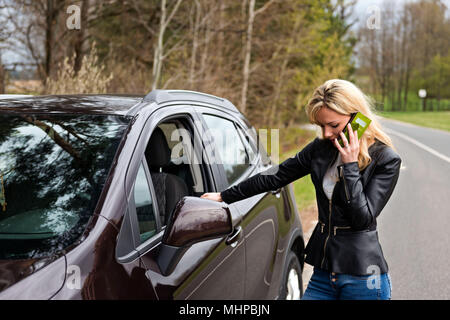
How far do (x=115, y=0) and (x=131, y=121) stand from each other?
13622 mm

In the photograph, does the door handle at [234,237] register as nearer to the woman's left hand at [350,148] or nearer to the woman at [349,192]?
the woman at [349,192]

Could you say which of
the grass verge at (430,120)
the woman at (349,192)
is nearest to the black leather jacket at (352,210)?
the woman at (349,192)

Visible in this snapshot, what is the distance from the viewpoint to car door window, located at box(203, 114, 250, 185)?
3.23 meters

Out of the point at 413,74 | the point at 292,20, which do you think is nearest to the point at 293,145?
the point at 292,20

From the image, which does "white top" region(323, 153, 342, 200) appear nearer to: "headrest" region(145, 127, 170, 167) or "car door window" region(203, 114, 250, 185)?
"car door window" region(203, 114, 250, 185)

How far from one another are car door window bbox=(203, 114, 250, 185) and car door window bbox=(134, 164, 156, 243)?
0.80m

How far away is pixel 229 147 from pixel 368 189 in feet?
4.34

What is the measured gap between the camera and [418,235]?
6797 millimetres

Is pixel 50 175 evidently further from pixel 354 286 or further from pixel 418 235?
pixel 418 235

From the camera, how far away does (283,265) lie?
3467 mm

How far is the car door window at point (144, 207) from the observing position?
2.19 meters

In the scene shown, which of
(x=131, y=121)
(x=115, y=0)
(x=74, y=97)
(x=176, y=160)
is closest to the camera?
(x=131, y=121)
